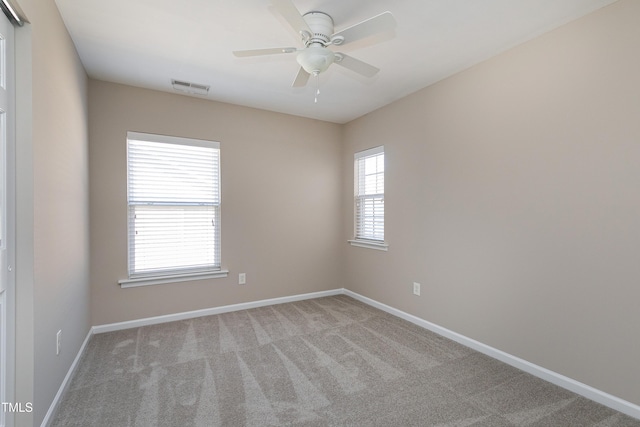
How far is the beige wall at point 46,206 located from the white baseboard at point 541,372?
10.2 feet

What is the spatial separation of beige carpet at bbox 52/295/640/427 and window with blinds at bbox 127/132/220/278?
29.2 inches

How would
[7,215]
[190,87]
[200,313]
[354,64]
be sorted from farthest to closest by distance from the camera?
[200,313]
[190,87]
[354,64]
[7,215]

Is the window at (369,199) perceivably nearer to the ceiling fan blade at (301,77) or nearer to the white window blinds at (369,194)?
the white window blinds at (369,194)

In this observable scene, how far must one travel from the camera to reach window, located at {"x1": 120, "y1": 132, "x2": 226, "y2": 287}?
3254 millimetres

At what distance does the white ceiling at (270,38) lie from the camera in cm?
197

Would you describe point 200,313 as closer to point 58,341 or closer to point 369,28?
point 58,341

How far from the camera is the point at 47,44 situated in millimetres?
1804

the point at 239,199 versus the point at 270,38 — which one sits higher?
the point at 270,38

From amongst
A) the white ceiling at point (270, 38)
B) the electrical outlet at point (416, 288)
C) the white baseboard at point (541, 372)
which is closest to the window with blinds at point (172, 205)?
the white ceiling at point (270, 38)

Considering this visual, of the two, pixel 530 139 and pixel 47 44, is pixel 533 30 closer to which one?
pixel 530 139

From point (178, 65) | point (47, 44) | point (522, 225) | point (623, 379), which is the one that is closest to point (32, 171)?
Answer: point (47, 44)

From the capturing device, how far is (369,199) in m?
4.11

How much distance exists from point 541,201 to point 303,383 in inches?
88.7

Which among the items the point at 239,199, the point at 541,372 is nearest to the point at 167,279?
the point at 239,199
